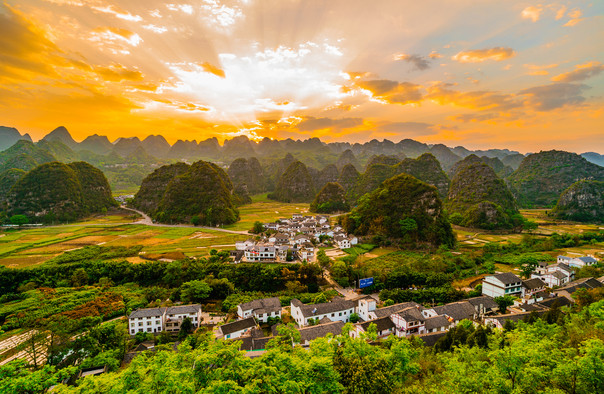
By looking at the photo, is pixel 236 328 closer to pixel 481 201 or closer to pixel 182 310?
pixel 182 310

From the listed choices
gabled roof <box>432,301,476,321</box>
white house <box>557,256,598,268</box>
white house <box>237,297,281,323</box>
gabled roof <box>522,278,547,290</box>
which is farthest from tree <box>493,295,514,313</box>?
white house <box>237,297,281,323</box>

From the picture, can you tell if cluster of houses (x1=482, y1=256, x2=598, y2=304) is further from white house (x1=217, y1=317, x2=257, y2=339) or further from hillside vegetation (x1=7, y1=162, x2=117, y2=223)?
hillside vegetation (x1=7, y1=162, x2=117, y2=223)

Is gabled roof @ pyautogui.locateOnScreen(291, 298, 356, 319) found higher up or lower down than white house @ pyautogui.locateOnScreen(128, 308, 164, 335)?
higher up

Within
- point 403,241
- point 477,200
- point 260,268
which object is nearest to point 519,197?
point 477,200

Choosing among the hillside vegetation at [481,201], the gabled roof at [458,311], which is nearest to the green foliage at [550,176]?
the hillside vegetation at [481,201]

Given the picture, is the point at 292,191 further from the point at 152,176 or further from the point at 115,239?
the point at 115,239

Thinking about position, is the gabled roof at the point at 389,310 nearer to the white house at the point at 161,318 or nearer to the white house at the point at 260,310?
the white house at the point at 260,310
